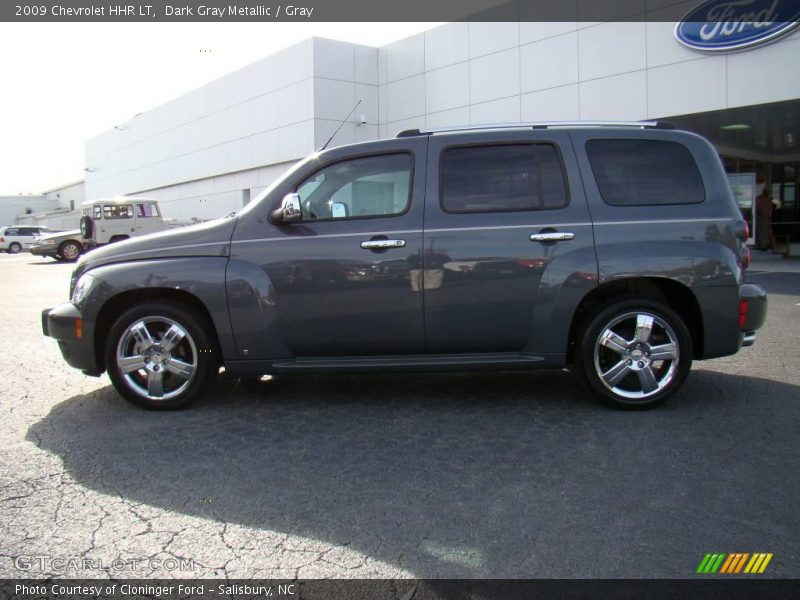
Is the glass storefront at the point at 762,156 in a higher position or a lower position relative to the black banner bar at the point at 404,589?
higher

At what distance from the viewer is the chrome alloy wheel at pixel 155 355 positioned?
15.4 feet

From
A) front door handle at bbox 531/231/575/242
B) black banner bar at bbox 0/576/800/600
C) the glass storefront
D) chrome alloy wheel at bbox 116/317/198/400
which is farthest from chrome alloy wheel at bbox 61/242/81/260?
black banner bar at bbox 0/576/800/600

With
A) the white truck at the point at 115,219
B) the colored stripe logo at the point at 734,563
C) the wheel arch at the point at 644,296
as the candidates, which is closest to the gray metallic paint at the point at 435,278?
the wheel arch at the point at 644,296

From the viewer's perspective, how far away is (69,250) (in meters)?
26.2

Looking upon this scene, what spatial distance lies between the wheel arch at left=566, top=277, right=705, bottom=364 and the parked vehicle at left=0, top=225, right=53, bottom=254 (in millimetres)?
42890

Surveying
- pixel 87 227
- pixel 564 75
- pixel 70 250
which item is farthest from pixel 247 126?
pixel 564 75

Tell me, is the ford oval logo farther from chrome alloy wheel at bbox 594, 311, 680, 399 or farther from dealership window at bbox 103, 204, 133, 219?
dealership window at bbox 103, 204, 133, 219

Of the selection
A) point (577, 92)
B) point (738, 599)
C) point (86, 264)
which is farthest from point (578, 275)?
point (577, 92)

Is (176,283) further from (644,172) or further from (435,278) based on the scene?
(644,172)

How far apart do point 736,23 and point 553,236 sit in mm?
15818

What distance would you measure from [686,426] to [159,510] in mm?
3200

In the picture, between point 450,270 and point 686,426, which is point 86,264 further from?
point 686,426

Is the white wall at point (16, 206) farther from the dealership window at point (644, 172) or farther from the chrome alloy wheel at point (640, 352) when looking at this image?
the chrome alloy wheel at point (640, 352)

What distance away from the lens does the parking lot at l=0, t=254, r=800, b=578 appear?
2.71 meters
